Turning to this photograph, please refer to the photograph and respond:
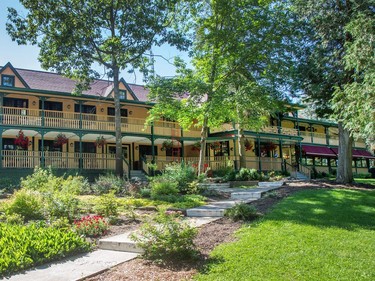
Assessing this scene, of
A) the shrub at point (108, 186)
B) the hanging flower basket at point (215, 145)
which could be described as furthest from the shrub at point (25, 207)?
the hanging flower basket at point (215, 145)

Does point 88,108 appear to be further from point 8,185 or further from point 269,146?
point 269,146

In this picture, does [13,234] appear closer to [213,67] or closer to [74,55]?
[213,67]

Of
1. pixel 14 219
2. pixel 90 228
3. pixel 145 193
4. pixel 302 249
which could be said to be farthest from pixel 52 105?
pixel 302 249

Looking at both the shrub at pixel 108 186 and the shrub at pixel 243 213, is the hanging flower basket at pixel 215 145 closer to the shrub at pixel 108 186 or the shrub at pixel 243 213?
the shrub at pixel 108 186

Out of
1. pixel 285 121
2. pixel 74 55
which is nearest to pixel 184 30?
pixel 74 55

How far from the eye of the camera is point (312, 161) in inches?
1810

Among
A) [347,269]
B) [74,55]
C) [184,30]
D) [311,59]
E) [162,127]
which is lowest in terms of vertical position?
[347,269]

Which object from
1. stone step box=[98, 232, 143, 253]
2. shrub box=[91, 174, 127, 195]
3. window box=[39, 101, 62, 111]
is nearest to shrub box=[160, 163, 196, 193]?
shrub box=[91, 174, 127, 195]

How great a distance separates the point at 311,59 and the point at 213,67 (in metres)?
5.67

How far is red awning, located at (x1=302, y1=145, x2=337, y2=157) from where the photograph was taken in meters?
38.1

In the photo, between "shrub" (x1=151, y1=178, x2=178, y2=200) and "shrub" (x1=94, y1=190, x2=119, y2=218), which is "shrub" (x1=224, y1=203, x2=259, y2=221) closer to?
"shrub" (x1=94, y1=190, x2=119, y2=218)

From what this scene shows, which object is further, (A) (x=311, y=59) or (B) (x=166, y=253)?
(A) (x=311, y=59)

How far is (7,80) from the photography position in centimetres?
2456

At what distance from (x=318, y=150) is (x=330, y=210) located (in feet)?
104
